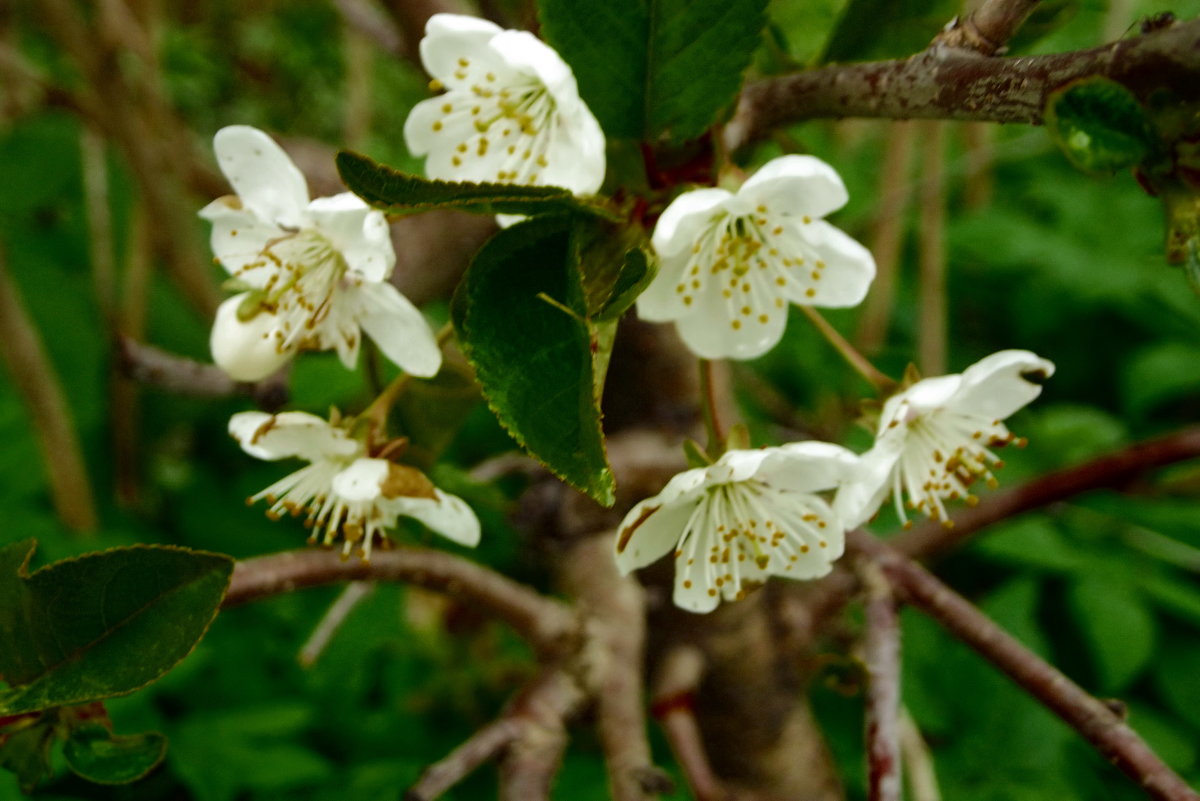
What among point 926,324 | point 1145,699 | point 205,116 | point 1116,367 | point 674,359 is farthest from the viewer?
point 205,116

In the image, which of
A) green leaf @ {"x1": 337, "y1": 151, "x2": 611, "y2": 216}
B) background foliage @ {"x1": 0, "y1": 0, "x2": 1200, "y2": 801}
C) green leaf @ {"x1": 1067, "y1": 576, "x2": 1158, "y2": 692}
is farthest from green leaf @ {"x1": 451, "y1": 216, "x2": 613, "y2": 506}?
green leaf @ {"x1": 1067, "y1": 576, "x2": 1158, "y2": 692}

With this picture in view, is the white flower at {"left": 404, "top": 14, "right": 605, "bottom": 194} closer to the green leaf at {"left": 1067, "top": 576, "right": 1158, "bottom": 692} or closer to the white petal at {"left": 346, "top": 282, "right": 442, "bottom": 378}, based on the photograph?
the white petal at {"left": 346, "top": 282, "right": 442, "bottom": 378}

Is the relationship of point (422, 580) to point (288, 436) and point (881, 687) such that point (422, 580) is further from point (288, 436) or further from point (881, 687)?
point (881, 687)

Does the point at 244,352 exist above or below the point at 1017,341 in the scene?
above

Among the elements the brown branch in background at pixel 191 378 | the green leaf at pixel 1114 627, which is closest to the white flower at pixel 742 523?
the brown branch in background at pixel 191 378

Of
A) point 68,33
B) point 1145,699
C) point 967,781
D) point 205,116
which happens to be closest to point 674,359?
point 967,781

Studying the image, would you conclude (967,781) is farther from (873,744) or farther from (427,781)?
(427,781)
